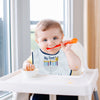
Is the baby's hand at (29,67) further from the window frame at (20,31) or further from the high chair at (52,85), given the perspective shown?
the window frame at (20,31)

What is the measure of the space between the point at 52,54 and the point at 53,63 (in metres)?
0.04

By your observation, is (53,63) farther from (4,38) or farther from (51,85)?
(4,38)

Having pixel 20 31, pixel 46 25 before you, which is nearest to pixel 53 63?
pixel 46 25

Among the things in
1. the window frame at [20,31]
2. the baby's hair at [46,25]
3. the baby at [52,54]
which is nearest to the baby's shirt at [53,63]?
the baby at [52,54]

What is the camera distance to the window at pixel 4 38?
123cm

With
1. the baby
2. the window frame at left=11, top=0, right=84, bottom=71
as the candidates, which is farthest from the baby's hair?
the window frame at left=11, top=0, right=84, bottom=71

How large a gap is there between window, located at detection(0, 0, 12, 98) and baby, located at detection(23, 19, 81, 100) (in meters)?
0.40

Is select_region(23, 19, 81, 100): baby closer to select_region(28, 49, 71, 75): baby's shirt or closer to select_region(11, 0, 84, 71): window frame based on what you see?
select_region(28, 49, 71, 75): baby's shirt

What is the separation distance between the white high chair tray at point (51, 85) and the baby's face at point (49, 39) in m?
0.12

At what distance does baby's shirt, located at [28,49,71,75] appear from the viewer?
0.86 m

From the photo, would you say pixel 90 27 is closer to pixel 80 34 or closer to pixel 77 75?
pixel 80 34

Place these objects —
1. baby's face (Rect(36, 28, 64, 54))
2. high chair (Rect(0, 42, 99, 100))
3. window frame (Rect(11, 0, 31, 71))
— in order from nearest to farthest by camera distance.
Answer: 1. high chair (Rect(0, 42, 99, 100))
2. baby's face (Rect(36, 28, 64, 54))
3. window frame (Rect(11, 0, 31, 71))

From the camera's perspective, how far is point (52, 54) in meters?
0.85

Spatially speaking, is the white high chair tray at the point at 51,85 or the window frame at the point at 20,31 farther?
the window frame at the point at 20,31
